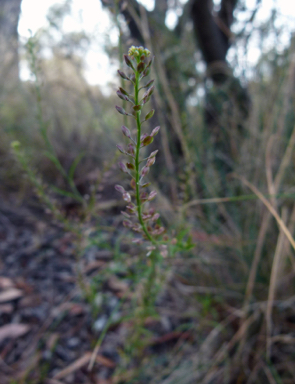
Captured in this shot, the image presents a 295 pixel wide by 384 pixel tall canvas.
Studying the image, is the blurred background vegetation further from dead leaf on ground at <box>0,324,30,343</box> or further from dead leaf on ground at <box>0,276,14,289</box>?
dead leaf on ground at <box>0,276,14,289</box>

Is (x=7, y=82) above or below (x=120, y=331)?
above

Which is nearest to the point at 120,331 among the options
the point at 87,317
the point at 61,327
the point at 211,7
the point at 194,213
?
the point at 87,317

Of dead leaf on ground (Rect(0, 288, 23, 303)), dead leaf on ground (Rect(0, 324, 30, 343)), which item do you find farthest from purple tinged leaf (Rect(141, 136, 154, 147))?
dead leaf on ground (Rect(0, 288, 23, 303))

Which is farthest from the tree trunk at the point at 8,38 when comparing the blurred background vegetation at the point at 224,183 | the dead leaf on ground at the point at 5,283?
the dead leaf on ground at the point at 5,283

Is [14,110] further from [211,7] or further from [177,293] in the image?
[177,293]

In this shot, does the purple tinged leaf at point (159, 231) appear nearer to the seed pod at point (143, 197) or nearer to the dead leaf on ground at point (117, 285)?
the seed pod at point (143, 197)

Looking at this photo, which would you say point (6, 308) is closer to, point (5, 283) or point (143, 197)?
point (5, 283)
